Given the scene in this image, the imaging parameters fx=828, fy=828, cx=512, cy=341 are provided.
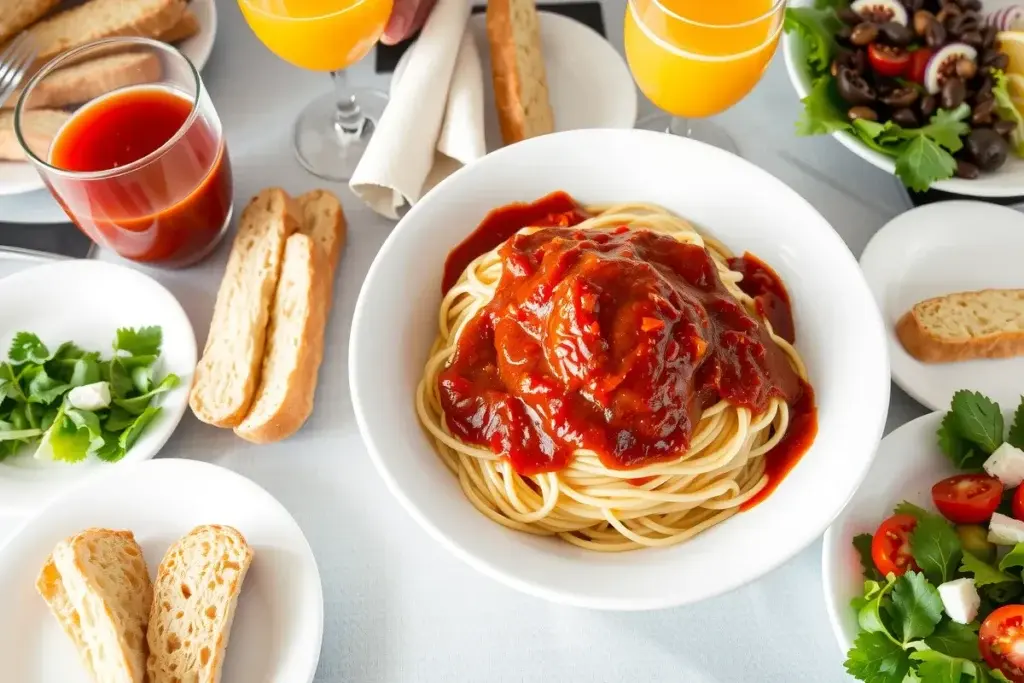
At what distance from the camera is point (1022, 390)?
8.29ft

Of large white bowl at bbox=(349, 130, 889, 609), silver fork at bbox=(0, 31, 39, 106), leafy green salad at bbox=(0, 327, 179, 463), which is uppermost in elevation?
silver fork at bbox=(0, 31, 39, 106)

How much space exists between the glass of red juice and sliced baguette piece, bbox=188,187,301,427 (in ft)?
0.44

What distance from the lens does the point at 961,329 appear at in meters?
2.52

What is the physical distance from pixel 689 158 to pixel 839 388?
78 cm

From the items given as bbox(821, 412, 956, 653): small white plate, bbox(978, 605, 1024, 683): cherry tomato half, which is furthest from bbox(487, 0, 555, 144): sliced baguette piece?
bbox(978, 605, 1024, 683): cherry tomato half

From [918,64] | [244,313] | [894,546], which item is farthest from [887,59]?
[244,313]

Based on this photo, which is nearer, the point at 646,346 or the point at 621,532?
the point at 646,346

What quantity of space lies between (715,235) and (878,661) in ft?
4.14

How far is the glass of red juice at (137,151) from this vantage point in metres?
2.49

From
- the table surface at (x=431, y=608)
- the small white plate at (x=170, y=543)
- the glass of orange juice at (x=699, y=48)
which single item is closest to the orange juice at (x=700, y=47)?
the glass of orange juice at (x=699, y=48)

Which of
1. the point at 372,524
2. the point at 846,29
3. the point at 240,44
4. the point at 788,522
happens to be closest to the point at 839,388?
the point at 788,522

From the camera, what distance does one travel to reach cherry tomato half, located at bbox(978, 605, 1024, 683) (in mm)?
1978

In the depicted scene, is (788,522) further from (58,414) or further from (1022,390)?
(58,414)

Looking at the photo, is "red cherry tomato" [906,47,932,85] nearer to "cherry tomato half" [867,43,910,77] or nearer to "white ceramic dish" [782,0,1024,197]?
"cherry tomato half" [867,43,910,77]
